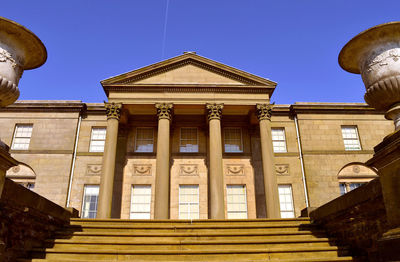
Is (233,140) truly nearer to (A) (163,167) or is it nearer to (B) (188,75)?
(B) (188,75)

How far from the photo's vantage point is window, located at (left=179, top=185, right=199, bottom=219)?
17797mm

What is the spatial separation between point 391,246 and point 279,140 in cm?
1624

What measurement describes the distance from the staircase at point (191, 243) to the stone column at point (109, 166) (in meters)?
5.20

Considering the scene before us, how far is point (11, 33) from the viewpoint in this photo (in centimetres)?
535

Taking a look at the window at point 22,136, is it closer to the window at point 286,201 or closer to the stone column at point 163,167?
the stone column at point 163,167

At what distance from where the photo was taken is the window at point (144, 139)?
1958 centimetres

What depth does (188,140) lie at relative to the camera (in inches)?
778

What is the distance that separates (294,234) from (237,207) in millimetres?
10040

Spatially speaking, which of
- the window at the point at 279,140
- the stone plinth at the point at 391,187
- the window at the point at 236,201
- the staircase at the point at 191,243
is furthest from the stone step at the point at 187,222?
the window at the point at 279,140

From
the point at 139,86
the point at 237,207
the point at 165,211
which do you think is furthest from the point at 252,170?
the point at 139,86

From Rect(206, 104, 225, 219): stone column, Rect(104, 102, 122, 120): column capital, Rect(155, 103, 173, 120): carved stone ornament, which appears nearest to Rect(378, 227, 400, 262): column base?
Rect(206, 104, 225, 219): stone column

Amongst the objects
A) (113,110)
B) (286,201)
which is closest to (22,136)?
(113,110)

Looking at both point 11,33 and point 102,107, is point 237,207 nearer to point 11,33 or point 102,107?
point 102,107

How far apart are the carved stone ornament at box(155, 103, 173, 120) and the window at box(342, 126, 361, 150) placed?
11834 millimetres
